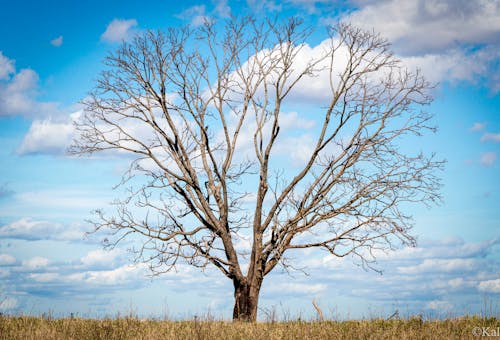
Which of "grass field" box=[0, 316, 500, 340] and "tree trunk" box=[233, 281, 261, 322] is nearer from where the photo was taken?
"grass field" box=[0, 316, 500, 340]

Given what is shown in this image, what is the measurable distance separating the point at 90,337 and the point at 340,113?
10.8 metres

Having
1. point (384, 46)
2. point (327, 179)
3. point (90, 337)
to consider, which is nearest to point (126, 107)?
point (327, 179)

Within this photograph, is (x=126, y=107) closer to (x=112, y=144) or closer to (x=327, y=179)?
(x=112, y=144)

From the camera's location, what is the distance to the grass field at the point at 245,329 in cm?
991

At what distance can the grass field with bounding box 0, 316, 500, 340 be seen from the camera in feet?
32.5

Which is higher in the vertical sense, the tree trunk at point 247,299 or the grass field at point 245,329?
the tree trunk at point 247,299

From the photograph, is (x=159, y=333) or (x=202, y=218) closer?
(x=159, y=333)

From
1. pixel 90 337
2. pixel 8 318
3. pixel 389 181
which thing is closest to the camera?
pixel 90 337

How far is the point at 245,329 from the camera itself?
1084cm

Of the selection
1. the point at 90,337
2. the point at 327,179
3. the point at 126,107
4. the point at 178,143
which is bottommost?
the point at 90,337

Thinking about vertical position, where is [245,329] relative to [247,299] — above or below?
below

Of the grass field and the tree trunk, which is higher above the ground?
the tree trunk

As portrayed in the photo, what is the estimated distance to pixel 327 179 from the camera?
1723 centimetres

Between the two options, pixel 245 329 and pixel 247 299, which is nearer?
pixel 245 329
